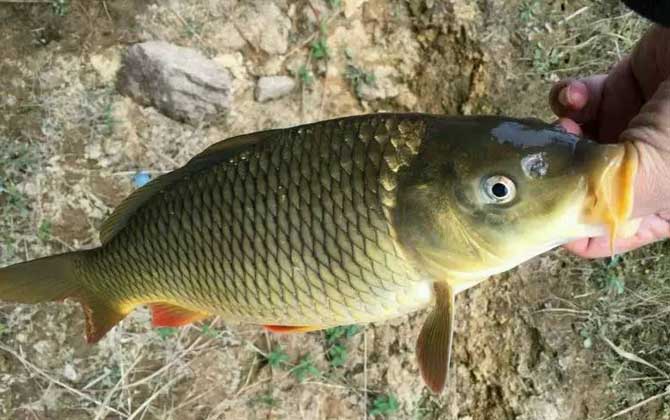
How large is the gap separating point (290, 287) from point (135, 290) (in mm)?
580

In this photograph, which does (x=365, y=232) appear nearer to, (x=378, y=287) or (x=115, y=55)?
(x=378, y=287)

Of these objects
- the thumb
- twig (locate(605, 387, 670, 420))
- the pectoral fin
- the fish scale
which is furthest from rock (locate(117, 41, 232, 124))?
twig (locate(605, 387, 670, 420))

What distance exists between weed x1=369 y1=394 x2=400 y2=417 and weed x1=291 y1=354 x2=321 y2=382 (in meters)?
0.30

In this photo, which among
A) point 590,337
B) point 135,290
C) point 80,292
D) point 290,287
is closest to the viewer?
point 290,287

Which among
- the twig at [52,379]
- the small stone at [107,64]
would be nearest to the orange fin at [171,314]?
the twig at [52,379]

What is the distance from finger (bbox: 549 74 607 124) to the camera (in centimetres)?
248

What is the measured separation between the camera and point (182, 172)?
6.61 ft

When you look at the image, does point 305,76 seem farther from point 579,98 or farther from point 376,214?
point 376,214

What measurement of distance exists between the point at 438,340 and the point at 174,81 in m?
2.08

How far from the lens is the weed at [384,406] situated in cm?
327

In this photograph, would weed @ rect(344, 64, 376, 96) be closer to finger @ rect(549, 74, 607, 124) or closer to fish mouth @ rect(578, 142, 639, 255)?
finger @ rect(549, 74, 607, 124)

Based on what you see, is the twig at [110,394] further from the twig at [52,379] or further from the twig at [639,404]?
the twig at [639,404]

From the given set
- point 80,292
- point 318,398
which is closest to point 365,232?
point 80,292

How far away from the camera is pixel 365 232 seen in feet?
5.74
